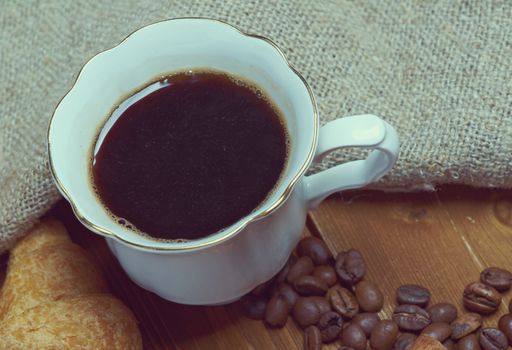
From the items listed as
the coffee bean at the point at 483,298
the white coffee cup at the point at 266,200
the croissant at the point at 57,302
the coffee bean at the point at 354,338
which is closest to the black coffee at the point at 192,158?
the white coffee cup at the point at 266,200

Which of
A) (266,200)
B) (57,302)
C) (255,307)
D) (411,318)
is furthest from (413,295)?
(57,302)

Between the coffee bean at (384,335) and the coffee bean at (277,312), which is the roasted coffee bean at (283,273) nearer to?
the coffee bean at (277,312)

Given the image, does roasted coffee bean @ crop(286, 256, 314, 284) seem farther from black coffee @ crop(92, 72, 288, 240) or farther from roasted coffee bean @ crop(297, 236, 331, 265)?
black coffee @ crop(92, 72, 288, 240)

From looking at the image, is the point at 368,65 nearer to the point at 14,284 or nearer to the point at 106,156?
the point at 106,156

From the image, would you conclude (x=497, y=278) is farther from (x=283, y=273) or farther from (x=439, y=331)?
(x=283, y=273)

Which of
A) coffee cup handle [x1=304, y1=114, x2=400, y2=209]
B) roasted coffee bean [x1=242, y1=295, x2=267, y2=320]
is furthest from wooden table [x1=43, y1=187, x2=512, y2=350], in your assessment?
coffee cup handle [x1=304, y1=114, x2=400, y2=209]
